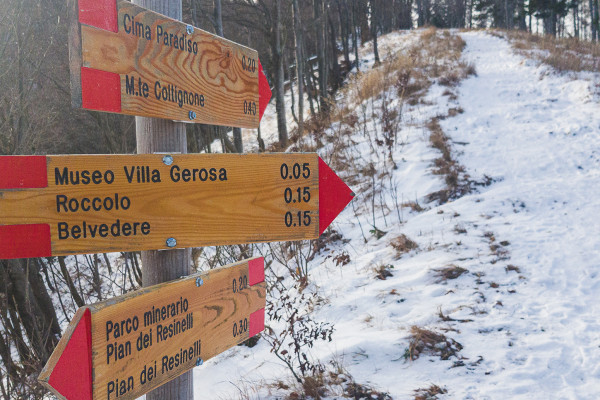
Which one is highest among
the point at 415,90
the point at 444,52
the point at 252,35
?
the point at 252,35

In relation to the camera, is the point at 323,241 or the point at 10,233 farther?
the point at 323,241

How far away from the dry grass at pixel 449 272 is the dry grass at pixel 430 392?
1715 millimetres

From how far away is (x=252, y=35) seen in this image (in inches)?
788

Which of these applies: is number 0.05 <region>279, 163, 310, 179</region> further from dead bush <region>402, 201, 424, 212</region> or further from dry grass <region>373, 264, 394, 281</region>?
dead bush <region>402, 201, 424, 212</region>

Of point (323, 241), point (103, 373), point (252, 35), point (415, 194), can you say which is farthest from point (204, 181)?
point (252, 35)

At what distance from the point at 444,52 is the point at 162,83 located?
55.2ft

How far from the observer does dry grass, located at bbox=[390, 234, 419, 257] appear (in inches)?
206

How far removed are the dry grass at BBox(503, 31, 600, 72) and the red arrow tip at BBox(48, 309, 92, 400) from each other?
13858mm

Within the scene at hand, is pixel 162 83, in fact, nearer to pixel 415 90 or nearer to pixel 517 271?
pixel 517 271

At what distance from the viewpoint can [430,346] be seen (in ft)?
10.7

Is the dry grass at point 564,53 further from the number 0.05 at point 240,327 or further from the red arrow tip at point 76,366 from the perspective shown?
the red arrow tip at point 76,366

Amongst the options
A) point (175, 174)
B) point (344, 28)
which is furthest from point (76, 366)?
point (344, 28)

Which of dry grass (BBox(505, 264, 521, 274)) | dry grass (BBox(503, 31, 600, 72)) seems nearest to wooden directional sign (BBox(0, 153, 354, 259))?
dry grass (BBox(505, 264, 521, 274))

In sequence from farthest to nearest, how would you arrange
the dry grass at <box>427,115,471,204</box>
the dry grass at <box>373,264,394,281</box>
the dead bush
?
1. the dry grass at <box>427,115,471,204</box>
2. the dead bush
3. the dry grass at <box>373,264,394,281</box>
